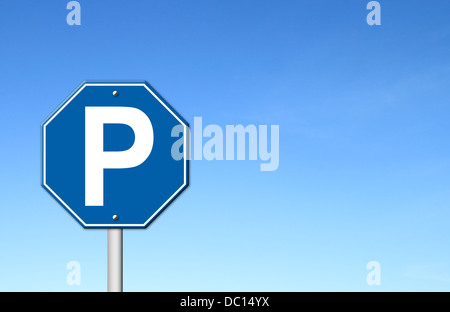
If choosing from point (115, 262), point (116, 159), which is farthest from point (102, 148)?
point (115, 262)

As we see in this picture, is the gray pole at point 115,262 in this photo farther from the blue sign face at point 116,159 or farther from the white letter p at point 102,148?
the white letter p at point 102,148

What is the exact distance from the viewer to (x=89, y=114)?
2475mm

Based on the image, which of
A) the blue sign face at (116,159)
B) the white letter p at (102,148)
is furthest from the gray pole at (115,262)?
the white letter p at (102,148)

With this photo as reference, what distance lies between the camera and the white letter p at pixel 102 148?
2.41 m

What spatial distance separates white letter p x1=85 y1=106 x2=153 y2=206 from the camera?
2410 millimetres

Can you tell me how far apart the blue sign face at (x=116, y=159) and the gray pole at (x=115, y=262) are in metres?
0.07

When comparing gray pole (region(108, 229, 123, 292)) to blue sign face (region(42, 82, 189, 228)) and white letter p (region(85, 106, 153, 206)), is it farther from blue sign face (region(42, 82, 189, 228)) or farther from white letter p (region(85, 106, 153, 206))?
white letter p (region(85, 106, 153, 206))

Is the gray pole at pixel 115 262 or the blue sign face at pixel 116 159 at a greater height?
the blue sign face at pixel 116 159

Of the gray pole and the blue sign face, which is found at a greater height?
the blue sign face

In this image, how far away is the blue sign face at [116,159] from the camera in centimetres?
241

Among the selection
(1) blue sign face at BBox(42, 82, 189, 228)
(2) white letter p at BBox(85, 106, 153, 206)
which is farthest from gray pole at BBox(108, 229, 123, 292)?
(2) white letter p at BBox(85, 106, 153, 206)
